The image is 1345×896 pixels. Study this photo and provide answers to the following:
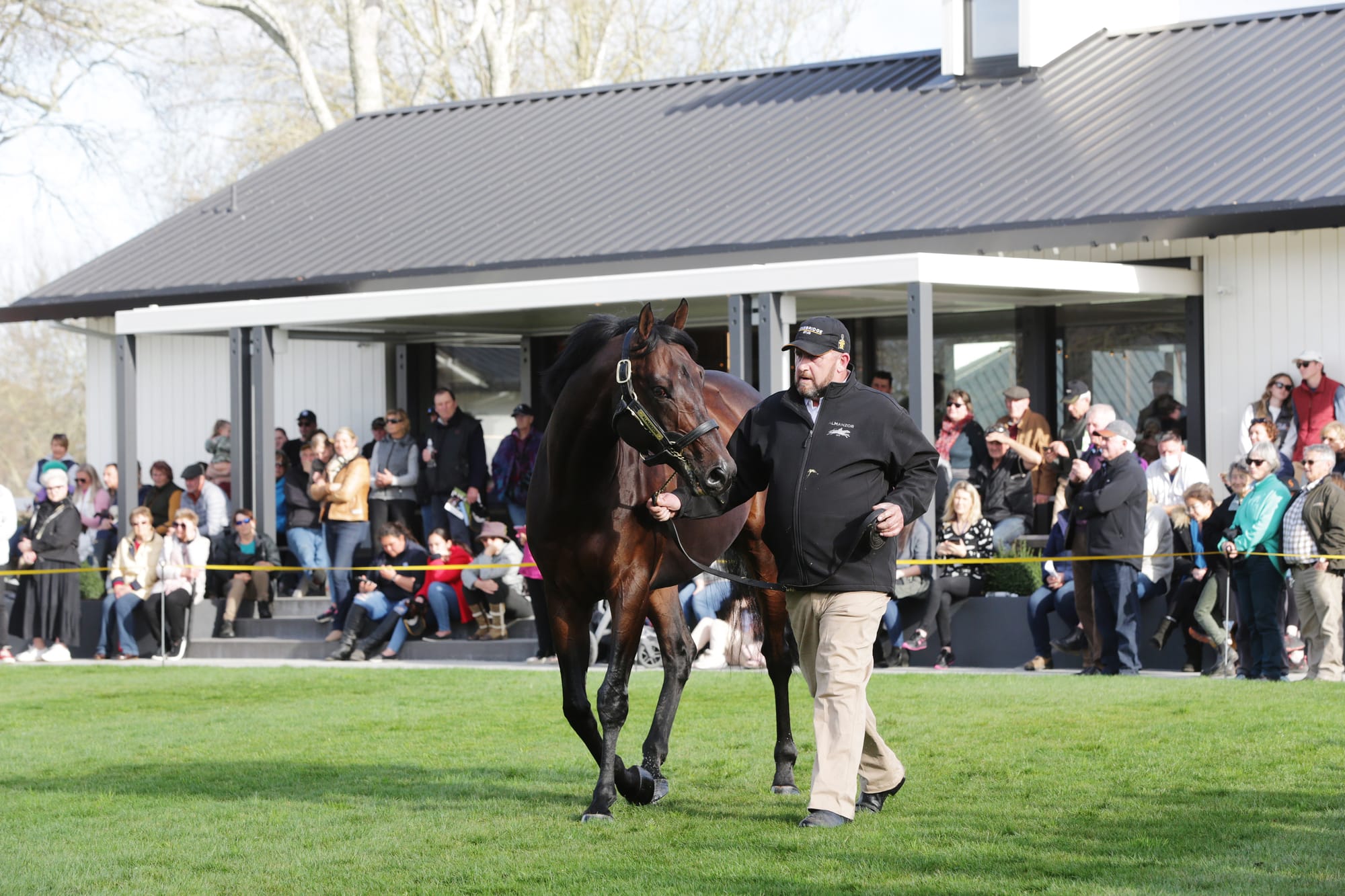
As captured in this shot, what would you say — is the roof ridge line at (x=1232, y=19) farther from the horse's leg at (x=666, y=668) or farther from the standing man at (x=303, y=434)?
the horse's leg at (x=666, y=668)

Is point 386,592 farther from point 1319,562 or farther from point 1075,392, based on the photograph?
point 1319,562

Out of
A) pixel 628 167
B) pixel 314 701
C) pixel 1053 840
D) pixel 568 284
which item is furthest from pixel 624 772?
pixel 628 167

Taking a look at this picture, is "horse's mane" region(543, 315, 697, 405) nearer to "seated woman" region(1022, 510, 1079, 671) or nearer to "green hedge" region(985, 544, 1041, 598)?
"seated woman" region(1022, 510, 1079, 671)

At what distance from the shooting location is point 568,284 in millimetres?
15789

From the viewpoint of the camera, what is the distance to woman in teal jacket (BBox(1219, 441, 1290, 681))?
1195cm

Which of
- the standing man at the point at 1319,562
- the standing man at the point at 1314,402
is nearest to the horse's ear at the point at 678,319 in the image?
the standing man at the point at 1319,562

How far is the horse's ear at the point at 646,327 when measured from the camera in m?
6.84

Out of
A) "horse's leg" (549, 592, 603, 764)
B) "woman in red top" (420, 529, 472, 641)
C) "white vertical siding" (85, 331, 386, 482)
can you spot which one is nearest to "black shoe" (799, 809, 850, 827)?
"horse's leg" (549, 592, 603, 764)

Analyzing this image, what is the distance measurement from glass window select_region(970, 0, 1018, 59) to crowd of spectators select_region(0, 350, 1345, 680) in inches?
173

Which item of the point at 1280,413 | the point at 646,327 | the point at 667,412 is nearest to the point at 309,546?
the point at 1280,413

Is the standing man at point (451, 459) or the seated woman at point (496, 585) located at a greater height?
the standing man at point (451, 459)

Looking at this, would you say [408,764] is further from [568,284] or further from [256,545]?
[256,545]

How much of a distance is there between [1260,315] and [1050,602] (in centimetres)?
397

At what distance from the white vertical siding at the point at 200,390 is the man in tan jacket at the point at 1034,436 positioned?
363 inches
